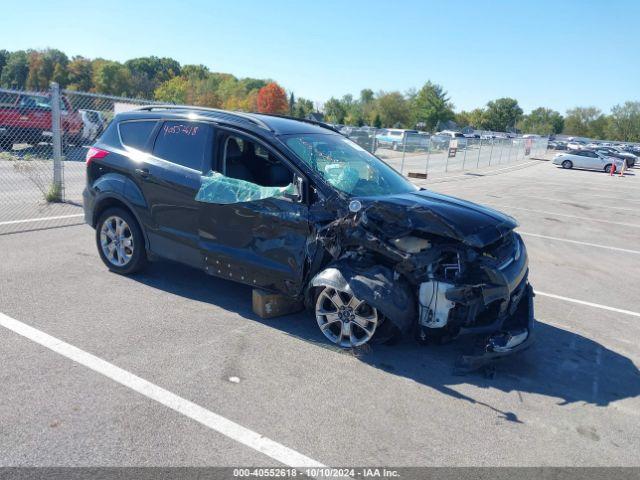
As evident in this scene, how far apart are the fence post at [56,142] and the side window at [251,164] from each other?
5264 millimetres

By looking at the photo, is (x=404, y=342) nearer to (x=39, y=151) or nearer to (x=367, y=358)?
(x=367, y=358)

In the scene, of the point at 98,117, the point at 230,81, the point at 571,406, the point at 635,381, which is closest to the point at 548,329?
the point at 635,381

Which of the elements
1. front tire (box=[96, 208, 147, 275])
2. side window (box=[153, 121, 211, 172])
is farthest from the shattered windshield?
front tire (box=[96, 208, 147, 275])

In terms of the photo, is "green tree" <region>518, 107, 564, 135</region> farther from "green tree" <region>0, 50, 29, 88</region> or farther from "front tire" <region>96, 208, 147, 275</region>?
"front tire" <region>96, 208, 147, 275</region>

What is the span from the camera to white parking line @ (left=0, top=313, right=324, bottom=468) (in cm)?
298

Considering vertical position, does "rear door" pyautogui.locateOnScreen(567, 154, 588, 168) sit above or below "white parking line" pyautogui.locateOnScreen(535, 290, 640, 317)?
above

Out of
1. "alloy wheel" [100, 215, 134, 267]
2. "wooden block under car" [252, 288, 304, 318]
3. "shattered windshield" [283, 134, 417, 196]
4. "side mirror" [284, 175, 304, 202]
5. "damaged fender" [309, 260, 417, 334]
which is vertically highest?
"shattered windshield" [283, 134, 417, 196]

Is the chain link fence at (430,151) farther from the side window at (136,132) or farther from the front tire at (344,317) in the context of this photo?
the front tire at (344,317)

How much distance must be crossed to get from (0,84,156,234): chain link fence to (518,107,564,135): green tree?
401ft

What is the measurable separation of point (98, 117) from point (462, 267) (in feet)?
53.7

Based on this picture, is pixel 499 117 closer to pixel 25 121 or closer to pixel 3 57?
pixel 3 57

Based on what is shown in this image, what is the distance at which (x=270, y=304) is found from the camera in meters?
4.89

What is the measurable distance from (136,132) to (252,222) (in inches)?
80.3

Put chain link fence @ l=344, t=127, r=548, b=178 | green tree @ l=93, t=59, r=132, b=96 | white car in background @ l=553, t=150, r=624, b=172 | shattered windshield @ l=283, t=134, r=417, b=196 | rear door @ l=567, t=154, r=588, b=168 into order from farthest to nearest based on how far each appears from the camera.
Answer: green tree @ l=93, t=59, r=132, b=96
rear door @ l=567, t=154, r=588, b=168
white car in background @ l=553, t=150, r=624, b=172
chain link fence @ l=344, t=127, r=548, b=178
shattered windshield @ l=283, t=134, r=417, b=196
